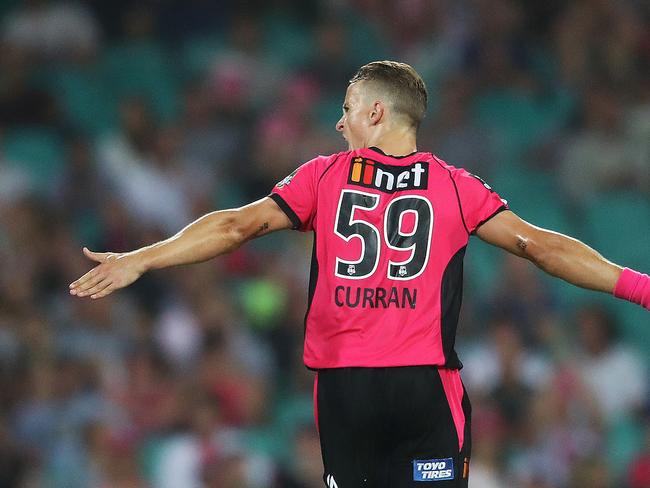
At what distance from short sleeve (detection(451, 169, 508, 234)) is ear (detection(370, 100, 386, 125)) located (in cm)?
34

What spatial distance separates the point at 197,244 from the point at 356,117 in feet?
2.51

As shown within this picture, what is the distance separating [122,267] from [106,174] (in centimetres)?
569

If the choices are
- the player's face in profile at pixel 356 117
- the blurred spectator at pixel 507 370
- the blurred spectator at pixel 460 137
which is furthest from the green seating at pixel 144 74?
the player's face in profile at pixel 356 117

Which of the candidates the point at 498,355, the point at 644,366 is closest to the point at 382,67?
the point at 498,355

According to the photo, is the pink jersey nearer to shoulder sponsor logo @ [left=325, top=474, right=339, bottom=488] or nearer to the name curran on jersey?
the name curran on jersey

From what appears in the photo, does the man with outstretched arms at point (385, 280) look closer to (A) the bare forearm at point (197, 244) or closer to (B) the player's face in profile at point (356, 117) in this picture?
(A) the bare forearm at point (197, 244)

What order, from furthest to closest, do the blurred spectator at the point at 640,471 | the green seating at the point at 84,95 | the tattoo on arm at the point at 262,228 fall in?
the green seating at the point at 84,95, the blurred spectator at the point at 640,471, the tattoo on arm at the point at 262,228

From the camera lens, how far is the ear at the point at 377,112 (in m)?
4.21

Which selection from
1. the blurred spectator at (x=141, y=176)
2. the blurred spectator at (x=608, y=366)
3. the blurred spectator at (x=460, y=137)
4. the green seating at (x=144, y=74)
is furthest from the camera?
the green seating at (x=144, y=74)

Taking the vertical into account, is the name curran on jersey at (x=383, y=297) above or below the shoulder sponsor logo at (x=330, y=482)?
above

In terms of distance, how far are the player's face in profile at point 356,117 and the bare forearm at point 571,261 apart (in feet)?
2.30

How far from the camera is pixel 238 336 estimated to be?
28.8 feet

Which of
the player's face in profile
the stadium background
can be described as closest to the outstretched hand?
the player's face in profile

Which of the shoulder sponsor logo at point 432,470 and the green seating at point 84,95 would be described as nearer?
the shoulder sponsor logo at point 432,470
